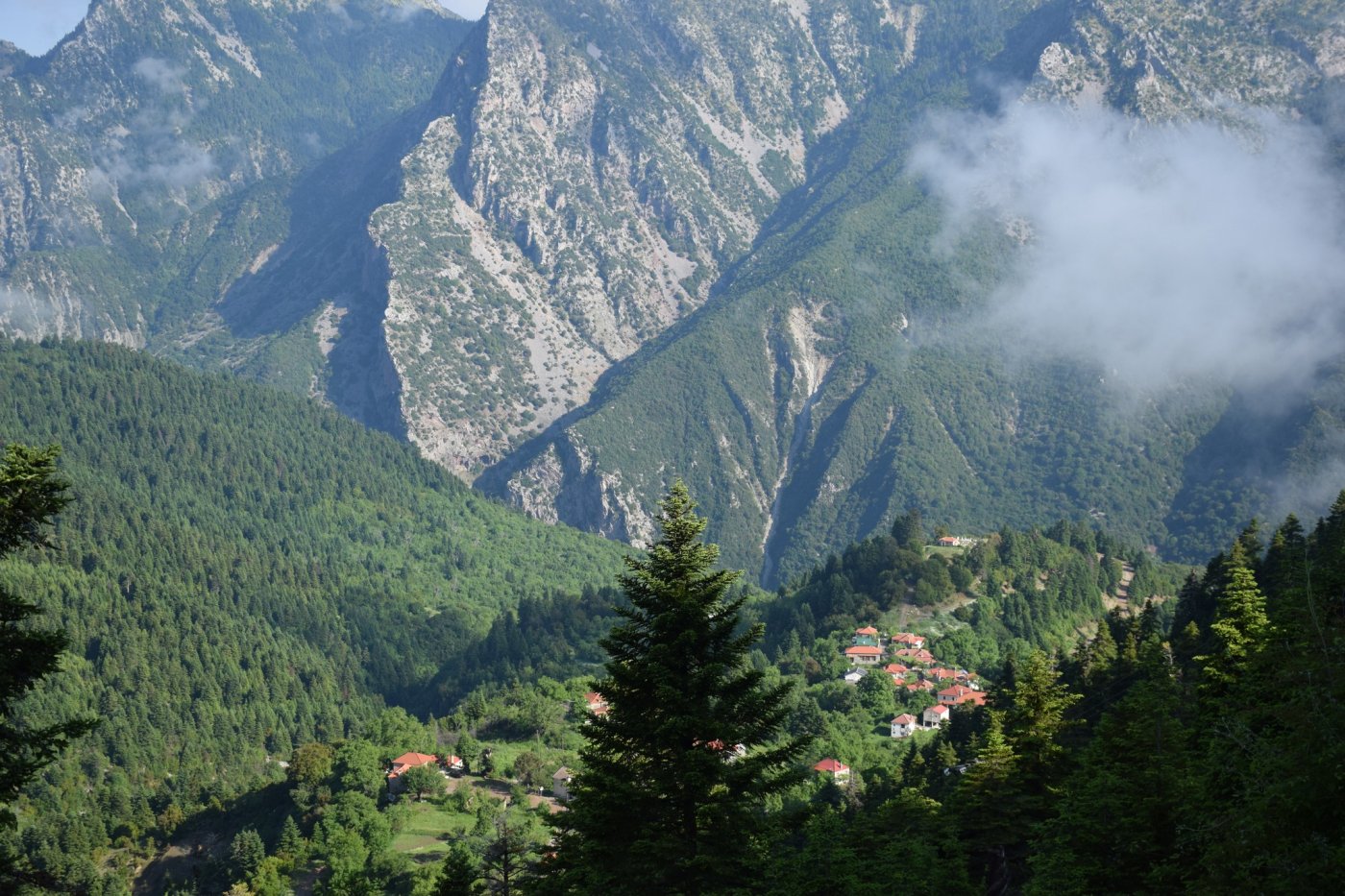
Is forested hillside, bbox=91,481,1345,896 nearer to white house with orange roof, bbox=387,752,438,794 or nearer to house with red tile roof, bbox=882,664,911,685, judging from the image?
white house with orange roof, bbox=387,752,438,794

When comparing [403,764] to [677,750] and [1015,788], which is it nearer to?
[1015,788]

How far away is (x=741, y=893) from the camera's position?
37875mm

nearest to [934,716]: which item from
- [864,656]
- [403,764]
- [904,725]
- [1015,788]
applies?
[904,725]

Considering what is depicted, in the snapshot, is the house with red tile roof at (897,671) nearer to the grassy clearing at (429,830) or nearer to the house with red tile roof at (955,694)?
the house with red tile roof at (955,694)

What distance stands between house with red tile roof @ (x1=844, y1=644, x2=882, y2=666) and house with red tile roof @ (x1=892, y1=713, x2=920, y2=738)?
25174mm

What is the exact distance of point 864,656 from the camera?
634 feet

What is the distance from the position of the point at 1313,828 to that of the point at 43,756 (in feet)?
88.4

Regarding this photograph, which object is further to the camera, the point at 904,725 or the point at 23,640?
the point at 904,725

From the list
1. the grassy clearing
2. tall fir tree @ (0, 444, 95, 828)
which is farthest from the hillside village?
tall fir tree @ (0, 444, 95, 828)

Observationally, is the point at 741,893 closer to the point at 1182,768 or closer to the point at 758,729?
the point at 758,729

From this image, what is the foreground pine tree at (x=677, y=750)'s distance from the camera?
129 ft

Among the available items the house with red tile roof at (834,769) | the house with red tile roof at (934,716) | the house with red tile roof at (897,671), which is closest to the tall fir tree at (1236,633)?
the house with red tile roof at (834,769)

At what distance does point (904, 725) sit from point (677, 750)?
422 ft

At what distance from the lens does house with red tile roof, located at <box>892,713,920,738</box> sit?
163 metres
